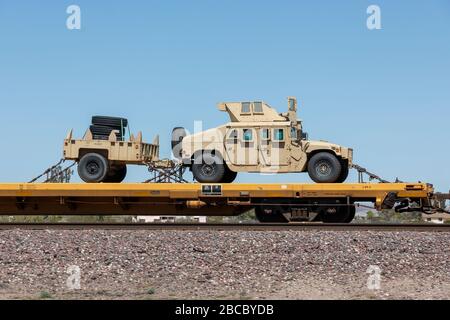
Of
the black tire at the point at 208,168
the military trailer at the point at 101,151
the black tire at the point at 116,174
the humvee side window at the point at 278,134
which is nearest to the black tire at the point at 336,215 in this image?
the humvee side window at the point at 278,134

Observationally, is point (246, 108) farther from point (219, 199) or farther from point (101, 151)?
point (101, 151)

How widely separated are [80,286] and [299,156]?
26.9ft

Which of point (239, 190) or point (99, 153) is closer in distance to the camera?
point (239, 190)

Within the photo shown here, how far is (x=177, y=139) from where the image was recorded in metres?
18.2

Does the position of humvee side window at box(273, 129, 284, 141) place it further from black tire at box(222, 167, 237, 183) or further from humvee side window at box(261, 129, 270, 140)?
black tire at box(222, 167, 237, 183)

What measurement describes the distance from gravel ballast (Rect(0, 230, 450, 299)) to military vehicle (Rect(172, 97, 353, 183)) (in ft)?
10.3

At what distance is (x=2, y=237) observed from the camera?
1425cm

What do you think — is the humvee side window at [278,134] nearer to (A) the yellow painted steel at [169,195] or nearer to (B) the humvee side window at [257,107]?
(B) the humvee side window at [257,107]

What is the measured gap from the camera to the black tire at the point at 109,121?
18.4 m

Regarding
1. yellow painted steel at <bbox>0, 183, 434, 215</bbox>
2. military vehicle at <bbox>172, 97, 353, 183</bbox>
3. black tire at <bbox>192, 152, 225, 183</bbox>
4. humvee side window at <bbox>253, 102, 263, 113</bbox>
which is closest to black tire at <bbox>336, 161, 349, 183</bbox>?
military vehicle at <bbox>172, 97, 353, 183</bbox>

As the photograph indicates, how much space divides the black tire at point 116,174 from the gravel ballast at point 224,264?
3.94m

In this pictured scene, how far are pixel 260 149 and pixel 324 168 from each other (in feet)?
6.06

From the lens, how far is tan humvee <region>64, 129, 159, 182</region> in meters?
18.0

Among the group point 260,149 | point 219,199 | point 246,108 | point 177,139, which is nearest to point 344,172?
point 260,149
